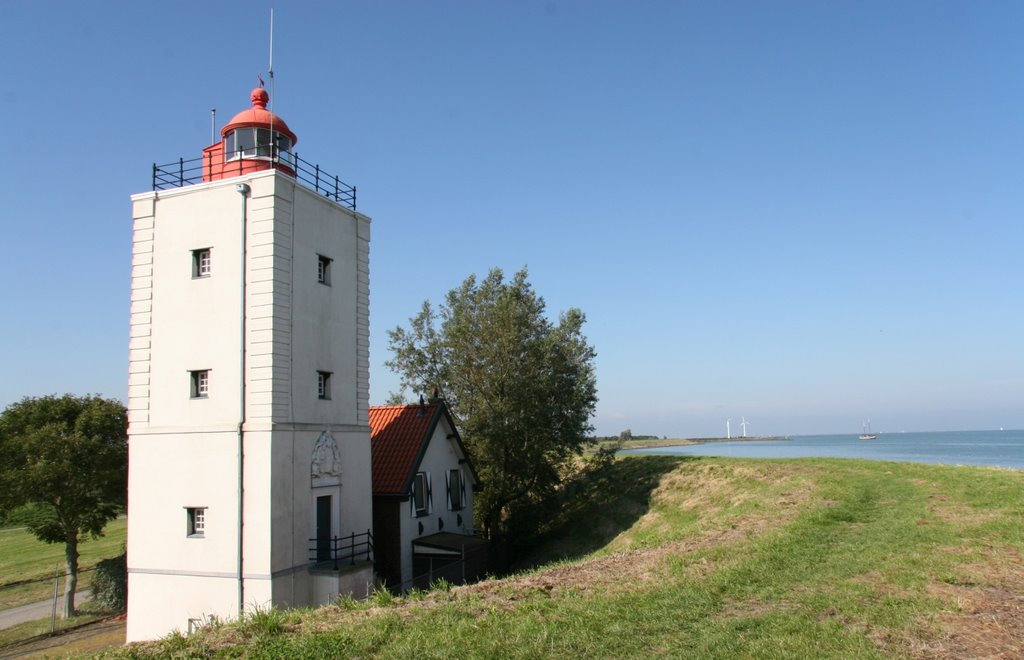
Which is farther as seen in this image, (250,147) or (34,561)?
(34,561)

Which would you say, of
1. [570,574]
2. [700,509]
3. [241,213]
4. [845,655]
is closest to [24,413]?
[241,213]

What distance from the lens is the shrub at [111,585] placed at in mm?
25641

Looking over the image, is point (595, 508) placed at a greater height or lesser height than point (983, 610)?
lesser

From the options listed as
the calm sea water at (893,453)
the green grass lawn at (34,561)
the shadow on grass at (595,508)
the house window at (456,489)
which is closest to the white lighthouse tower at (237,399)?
the house window at (456,489)

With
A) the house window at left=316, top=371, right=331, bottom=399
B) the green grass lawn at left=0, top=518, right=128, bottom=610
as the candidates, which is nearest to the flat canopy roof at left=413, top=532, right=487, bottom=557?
the house window at left=316, top=371, right=331, bottom=399

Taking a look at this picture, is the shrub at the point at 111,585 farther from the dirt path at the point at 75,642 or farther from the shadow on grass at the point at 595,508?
the shadow on grass at the point at 595,508

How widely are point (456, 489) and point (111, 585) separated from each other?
44.2 ft

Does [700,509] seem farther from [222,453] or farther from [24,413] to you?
[24,413]

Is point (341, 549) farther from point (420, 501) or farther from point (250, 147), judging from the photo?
point (250, 147)

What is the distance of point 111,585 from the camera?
25.8 m

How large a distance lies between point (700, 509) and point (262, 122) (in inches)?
799

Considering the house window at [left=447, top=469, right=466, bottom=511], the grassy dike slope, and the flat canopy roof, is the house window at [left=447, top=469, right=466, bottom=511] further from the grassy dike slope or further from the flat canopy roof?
the grassy dike slope

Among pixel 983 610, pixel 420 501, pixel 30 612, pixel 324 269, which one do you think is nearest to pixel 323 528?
pixel 420 501

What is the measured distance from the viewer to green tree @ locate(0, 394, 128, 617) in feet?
82.6
